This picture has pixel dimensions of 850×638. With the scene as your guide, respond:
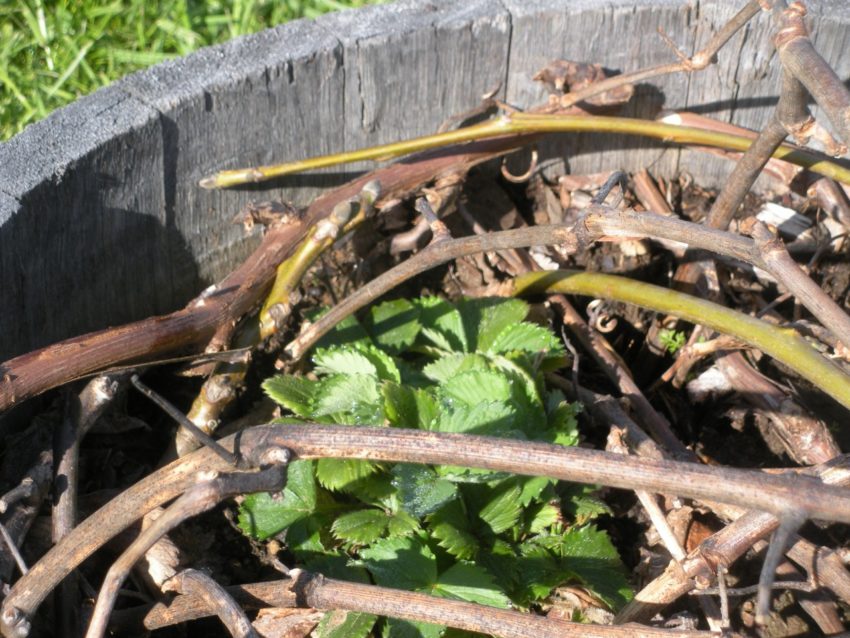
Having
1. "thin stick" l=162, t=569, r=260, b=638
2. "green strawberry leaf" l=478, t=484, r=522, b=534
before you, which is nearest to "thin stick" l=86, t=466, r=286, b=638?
"thin stick" l=162, t=569, r=260, b=638

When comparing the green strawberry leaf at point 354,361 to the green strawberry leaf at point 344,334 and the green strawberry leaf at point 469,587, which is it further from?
the green strawberry leaf at point 469,587

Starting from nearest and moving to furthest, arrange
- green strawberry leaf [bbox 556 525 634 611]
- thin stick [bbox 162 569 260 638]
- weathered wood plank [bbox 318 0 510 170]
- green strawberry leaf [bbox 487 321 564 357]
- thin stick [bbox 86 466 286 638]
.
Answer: thin stick [bbox 86 466 286 638]
thin stick [bbox 162 569 260 638]
green strawberry leaf [bbox 556 525 634 611]
green strawberry leaf [bbox 487 321 564 357]
weathered wood plank [bbox 318 0 510 170]

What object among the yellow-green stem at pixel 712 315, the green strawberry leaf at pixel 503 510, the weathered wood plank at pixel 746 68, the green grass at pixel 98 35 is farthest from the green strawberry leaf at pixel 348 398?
the green grass at pixel 98 35

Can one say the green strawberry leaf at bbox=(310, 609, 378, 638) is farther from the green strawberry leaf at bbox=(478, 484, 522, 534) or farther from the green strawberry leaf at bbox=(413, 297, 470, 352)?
the green strawberry leaf at bbox=(413, 297, 470, 352)

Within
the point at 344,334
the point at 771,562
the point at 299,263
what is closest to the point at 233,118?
the point at 299,263

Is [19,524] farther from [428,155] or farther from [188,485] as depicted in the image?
[428,155]

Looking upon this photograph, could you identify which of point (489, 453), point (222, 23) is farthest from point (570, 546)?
point (222, 23)

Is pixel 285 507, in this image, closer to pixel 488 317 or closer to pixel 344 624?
pixel 344 624
